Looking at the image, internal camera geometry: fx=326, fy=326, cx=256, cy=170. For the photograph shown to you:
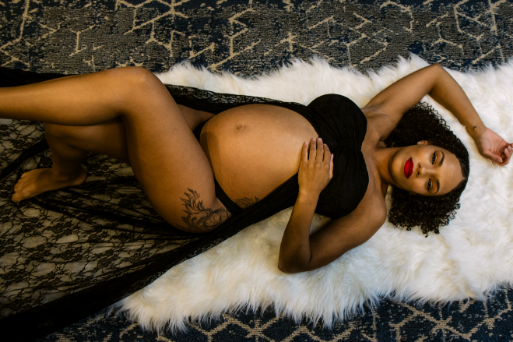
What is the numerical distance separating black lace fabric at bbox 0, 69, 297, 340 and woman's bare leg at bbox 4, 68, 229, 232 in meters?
0.15

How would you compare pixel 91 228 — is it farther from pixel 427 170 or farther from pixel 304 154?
pixel 427 170

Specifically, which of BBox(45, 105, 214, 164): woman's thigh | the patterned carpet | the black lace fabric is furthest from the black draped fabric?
the patterned carpet

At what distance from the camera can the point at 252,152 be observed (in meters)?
1.16

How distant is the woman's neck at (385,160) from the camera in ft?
4.50

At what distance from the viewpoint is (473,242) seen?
4.64ft

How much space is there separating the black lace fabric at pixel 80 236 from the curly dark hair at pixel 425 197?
56 centimetres

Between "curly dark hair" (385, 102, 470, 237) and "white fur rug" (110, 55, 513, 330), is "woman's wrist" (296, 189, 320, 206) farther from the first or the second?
"curly dark hair" (385, 102, 470, 237)

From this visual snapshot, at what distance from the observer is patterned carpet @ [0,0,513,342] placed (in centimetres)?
174

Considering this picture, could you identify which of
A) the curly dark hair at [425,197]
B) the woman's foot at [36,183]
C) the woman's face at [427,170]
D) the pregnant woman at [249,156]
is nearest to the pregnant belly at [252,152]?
the pregnant woman at [249,156]

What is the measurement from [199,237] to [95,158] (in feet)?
2.01

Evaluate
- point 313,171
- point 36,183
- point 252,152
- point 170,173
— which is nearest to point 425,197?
point 313,171

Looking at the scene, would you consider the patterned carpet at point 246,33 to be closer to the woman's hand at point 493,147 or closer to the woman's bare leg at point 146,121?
the woman's hand at point 493,147

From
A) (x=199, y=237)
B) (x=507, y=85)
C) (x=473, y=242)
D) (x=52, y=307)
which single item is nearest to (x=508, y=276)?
(x=473, y=242)

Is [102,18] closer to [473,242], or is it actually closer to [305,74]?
[305,74]
